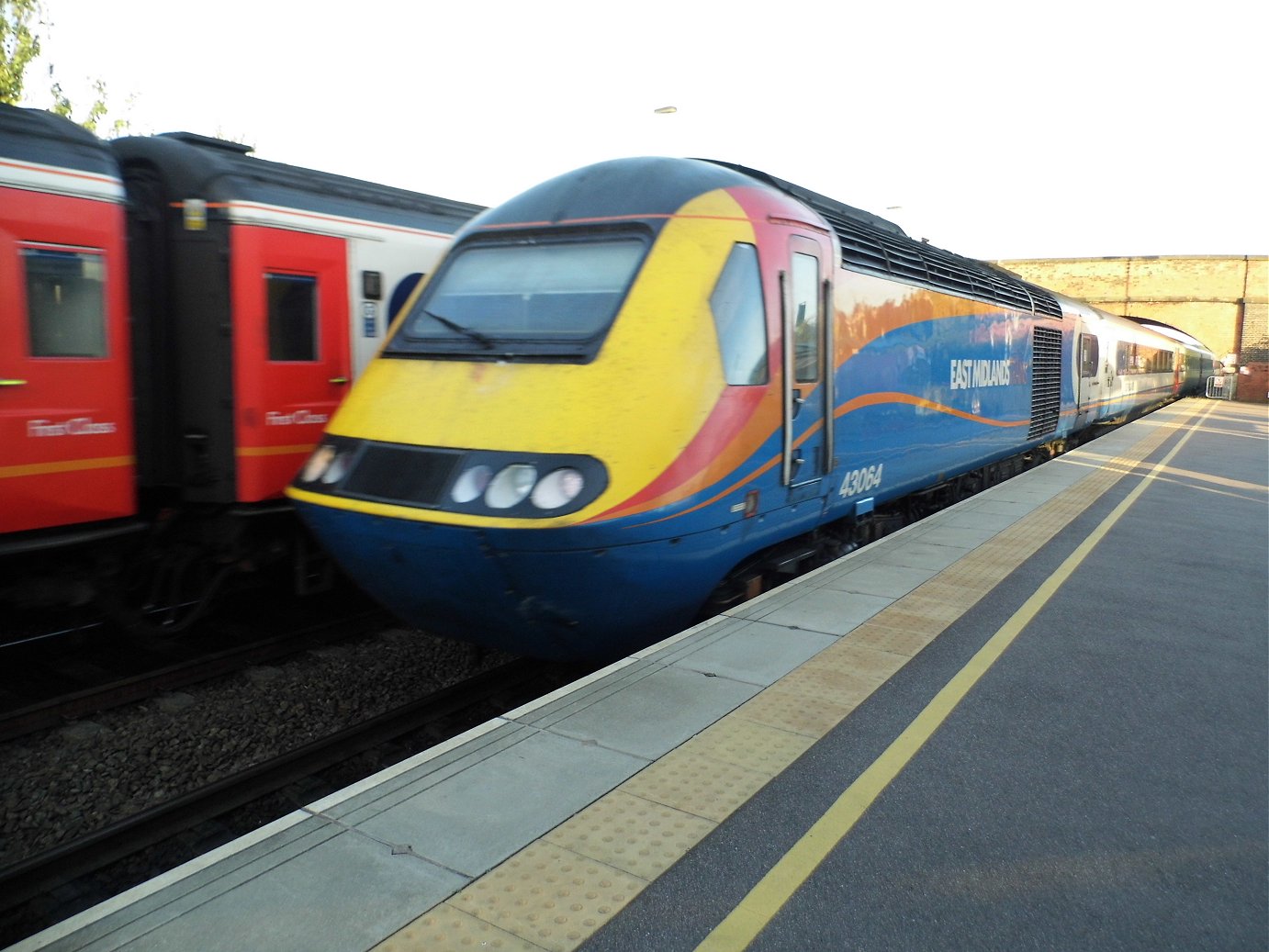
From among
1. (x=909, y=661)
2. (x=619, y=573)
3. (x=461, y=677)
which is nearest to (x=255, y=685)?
(x=461, y=677)

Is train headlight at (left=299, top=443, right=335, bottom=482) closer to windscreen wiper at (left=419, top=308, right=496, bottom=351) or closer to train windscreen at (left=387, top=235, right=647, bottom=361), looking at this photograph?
train windscreen at (left=387, top=235, right=647, bottom=361)

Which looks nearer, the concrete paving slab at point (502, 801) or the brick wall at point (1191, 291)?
the concrete paving slab at point (502, 801)

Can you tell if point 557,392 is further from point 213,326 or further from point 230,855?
point 213,326

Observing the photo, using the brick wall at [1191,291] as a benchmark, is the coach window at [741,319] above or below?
below

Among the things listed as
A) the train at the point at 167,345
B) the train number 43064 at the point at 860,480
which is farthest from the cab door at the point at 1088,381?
the train at the point at 167,345

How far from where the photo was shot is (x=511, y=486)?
4422 mm

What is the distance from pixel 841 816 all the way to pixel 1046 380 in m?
12.5

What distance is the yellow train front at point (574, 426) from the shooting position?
14.6 feet

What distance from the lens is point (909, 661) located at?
5059 mm

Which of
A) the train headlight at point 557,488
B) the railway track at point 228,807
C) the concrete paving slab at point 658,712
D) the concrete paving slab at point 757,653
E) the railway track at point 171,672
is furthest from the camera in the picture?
the railway track at point 171,672

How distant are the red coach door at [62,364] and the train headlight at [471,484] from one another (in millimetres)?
2920

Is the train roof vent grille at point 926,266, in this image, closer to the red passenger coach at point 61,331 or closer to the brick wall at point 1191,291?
the red passenger coach at point 61,331

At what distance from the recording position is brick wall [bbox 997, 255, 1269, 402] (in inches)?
2264

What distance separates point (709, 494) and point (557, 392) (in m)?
0.96
